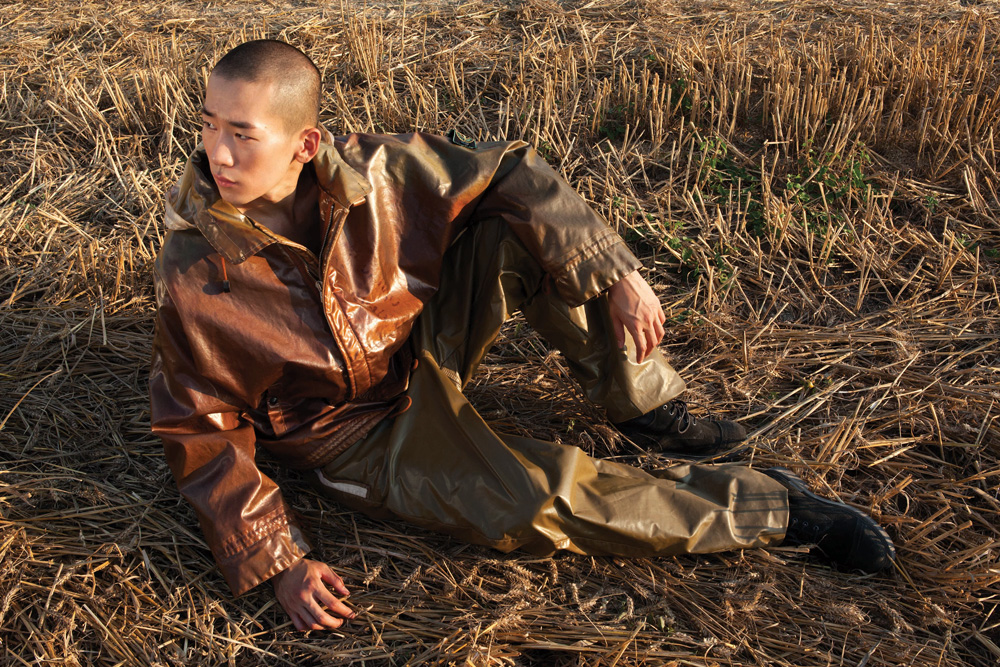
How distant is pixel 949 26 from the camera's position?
191 inches

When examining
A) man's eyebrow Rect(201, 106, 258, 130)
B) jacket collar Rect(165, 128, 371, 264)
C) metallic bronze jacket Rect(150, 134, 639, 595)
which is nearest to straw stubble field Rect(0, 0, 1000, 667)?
metallic bronze jacket Rect(150, 134, 639, 595)

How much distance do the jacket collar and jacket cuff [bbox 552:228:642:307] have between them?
63 cm

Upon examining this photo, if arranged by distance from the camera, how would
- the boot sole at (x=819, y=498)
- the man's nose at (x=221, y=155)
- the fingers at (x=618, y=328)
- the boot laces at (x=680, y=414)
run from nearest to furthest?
the man's nose at (x=221, y=155) < the boot sole at (x=819, y=498) < the fingers at (x=618, y=328) < the boot laces at (x=680, y=414)

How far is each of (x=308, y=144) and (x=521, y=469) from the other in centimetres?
109

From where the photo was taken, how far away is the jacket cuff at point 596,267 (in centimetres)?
239

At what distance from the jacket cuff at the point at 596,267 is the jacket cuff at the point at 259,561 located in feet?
3.58

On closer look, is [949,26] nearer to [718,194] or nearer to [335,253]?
[718,194]

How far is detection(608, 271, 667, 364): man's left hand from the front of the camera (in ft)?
7.98

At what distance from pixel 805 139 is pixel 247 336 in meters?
3.09

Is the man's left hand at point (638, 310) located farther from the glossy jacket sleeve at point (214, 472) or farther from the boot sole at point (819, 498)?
the glossy jacket sleeve at point (214, 472)

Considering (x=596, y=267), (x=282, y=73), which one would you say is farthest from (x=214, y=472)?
(x=596, y=267)

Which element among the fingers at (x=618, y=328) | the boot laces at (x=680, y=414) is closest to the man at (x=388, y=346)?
the fingers at (x=618, y=328)

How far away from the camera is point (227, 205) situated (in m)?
2.12

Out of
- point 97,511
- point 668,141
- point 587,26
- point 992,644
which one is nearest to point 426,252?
point 97,511
